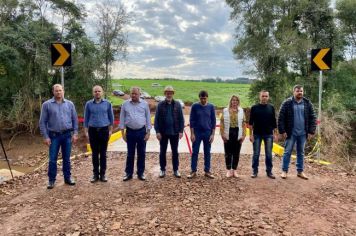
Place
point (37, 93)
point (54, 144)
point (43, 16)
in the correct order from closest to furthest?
point (54, 144), point (37, 93), point (43, 16)

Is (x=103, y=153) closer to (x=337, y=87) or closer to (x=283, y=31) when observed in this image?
(x=283, y=31)

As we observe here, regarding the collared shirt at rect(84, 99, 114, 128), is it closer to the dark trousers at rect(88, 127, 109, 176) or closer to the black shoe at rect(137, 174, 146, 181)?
the dark trousers at rect(88, 127, 109, 176)

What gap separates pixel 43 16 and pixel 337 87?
14.8 meters

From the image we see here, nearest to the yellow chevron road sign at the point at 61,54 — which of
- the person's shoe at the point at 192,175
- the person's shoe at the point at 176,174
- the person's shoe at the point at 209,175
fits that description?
the person's shoe at the point at 176,174

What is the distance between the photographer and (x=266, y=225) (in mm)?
4633

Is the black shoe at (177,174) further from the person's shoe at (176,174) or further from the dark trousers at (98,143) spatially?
the dark trousers at (98,143)

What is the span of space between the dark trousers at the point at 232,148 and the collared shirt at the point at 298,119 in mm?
1103

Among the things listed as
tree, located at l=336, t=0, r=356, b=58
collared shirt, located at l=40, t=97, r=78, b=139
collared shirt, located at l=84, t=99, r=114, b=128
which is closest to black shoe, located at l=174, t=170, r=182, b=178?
collared shirt, located at l=84, t=99, r=114, b=128

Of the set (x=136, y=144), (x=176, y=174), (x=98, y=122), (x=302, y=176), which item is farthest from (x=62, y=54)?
(x=302, y=176)

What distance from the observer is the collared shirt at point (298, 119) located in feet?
21.7

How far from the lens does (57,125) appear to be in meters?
6.14

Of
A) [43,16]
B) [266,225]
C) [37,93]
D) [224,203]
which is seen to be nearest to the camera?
[266,225]

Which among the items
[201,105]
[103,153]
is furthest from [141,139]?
[201,105]

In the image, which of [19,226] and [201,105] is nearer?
[19,226]
